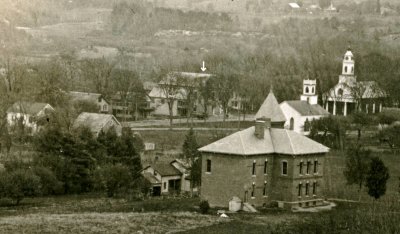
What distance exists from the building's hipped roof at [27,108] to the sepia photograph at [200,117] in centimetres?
17

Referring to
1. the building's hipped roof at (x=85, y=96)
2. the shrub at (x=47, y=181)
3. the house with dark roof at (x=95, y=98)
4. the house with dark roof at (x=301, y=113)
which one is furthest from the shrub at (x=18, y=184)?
the building's hipped roof at (x=85, y=96)

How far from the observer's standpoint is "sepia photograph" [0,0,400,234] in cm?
5288

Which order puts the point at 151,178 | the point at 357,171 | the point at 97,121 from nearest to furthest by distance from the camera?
the point at 357,171
the point at 151,178
the point at 97,121

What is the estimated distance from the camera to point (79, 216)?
157ft

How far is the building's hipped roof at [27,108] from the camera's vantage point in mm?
85438

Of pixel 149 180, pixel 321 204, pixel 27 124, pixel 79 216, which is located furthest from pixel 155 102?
pixel 79 216

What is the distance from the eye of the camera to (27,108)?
→ 86.6m

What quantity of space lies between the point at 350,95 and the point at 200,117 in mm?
18419

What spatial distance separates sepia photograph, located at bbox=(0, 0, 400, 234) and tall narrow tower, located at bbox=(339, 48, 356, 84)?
0.44 ft

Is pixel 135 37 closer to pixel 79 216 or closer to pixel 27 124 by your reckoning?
pixel 27 124

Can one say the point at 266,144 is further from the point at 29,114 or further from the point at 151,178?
the point at 29,114

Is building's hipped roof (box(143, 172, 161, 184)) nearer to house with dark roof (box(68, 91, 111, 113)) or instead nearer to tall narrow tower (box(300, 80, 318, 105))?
house with dark roof (box(68, 91, 111, 113))

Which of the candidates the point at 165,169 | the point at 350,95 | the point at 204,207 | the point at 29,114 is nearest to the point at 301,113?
the point at 350,95

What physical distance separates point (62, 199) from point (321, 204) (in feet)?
58.3
